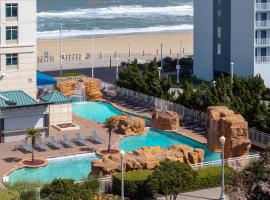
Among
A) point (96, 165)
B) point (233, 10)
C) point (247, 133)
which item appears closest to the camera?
point (96, 165)

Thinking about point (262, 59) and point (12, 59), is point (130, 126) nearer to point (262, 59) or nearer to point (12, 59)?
point (12, 59)

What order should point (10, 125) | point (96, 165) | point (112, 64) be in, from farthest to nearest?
point (112, 64) → point (10, 125) → point (96, 165)

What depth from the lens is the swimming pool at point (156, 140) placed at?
46.3m

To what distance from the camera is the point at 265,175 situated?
88.9ft

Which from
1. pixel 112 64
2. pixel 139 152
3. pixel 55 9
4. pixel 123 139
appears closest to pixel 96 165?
pixel 139 152

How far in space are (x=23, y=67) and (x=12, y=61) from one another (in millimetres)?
1007

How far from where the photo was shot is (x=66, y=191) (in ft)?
95.6

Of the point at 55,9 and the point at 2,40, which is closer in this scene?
the point at 2,40

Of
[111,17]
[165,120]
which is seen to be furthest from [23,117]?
[111,17]

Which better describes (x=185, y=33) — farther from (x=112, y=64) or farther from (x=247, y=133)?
(x=247, y=133)

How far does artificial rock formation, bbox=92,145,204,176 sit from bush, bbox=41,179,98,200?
6.82 m

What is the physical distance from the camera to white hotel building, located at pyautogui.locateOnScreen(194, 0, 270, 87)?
64500 mm

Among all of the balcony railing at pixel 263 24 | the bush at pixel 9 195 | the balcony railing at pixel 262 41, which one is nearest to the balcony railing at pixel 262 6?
the balcony railing at pixel 263 24

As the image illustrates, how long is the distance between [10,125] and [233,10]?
29247 millimetres
